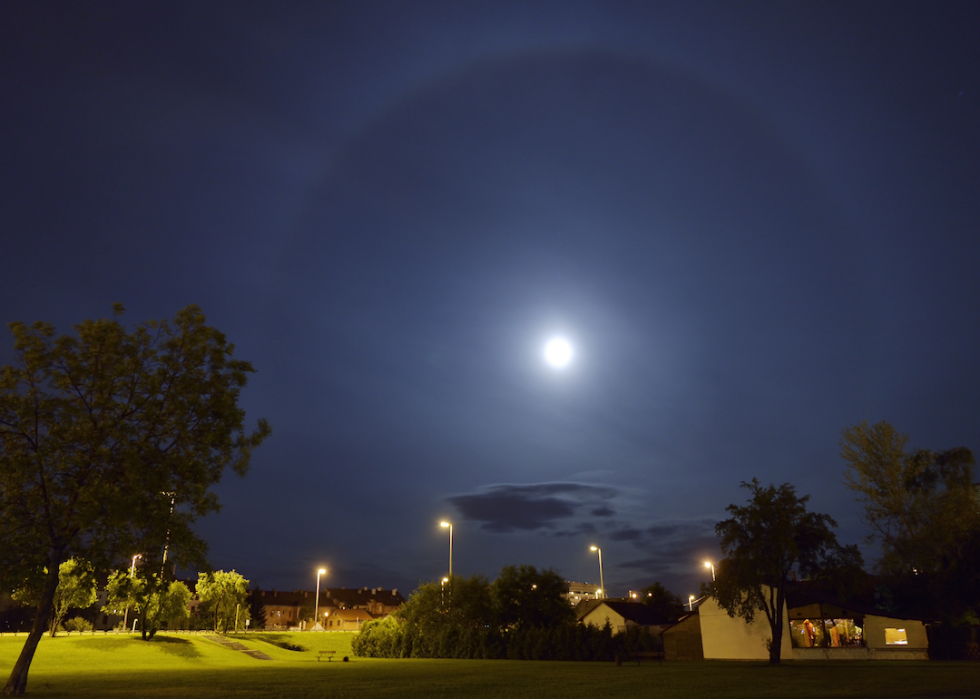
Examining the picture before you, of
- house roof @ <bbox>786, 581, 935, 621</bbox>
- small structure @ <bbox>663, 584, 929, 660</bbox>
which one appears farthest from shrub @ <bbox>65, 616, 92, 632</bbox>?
house roof @ <bbox>786, 581, 935, 621</bbox>

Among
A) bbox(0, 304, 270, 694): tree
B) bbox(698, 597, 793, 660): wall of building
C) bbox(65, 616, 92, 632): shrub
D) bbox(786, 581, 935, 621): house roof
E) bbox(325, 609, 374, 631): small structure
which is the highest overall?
bbox(0, 304, 270, 694): tree

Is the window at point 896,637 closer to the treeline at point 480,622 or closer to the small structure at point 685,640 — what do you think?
the small structure at point 685,640

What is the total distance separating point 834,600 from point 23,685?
51827 millimetres

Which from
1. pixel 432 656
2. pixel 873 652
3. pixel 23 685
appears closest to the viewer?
pixel 23 685

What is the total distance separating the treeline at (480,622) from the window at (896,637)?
73.1 feet

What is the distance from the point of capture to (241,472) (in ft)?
79.9

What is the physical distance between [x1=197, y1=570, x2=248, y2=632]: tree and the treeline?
1658cm

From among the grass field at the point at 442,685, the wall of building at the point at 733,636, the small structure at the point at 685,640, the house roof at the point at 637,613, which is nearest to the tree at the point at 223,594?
the grass field at the point at 442,685

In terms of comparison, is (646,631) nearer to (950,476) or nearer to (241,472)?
(950,476)

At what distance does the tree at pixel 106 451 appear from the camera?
67.9 ft

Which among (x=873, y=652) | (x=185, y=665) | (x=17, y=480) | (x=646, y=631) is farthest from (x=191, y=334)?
(x=873, y=652)

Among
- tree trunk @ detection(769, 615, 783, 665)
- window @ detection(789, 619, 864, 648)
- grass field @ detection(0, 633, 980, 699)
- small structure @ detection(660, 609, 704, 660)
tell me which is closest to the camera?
grass field @ detection(0, 633, 980, 699)

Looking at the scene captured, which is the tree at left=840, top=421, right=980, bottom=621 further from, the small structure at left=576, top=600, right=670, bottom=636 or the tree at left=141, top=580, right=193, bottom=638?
the tree at left=141, top=580, right=193, bottom=638

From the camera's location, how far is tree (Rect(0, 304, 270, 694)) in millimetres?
20703
